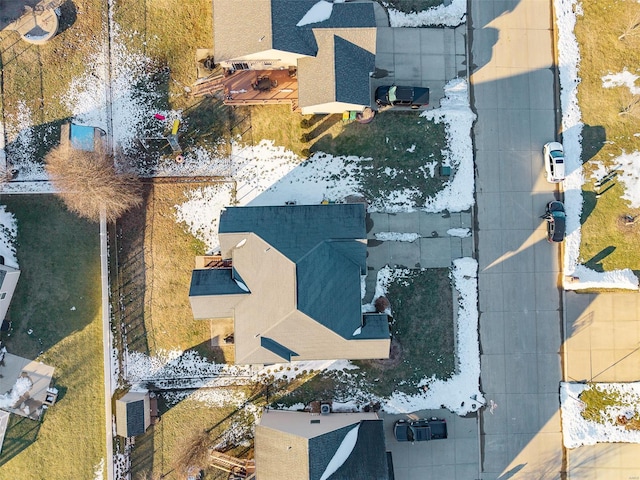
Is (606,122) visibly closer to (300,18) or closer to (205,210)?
(300,18)

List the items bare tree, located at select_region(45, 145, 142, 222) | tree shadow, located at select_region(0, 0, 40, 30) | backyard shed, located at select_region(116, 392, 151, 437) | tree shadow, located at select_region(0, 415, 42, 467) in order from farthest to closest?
1. tree shadow, located at select_region(0, 415, 42, 467)
2. tree shadow, located at select_region(0, 0, 40, 30)
3. backyard shed, located at select_region(116, 392, 151, 437)
4. bare tree, located at select_region(45, 145, 142, 222)

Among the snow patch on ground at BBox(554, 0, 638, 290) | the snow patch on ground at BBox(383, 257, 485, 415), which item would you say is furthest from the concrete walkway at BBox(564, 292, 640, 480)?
the snow patch on ground at BBox(383, 257, 485, 415)

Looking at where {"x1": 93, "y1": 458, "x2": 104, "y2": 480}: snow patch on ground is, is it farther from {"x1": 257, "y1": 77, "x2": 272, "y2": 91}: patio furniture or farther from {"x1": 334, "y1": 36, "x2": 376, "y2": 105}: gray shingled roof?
{"x1": 334, "y1": 36, "x2": 376, "y2": 105}: gray shingled roof

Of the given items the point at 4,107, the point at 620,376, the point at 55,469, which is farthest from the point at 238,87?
the point at 620,376

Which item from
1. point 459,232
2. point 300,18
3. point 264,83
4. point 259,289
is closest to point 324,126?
point 264,83

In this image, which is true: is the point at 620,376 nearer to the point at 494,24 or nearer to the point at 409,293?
the point at 409,293

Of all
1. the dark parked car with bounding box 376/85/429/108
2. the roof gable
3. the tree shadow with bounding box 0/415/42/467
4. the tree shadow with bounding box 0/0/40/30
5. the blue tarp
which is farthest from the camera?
the tree shadow with bounding box 0/415/42/467
